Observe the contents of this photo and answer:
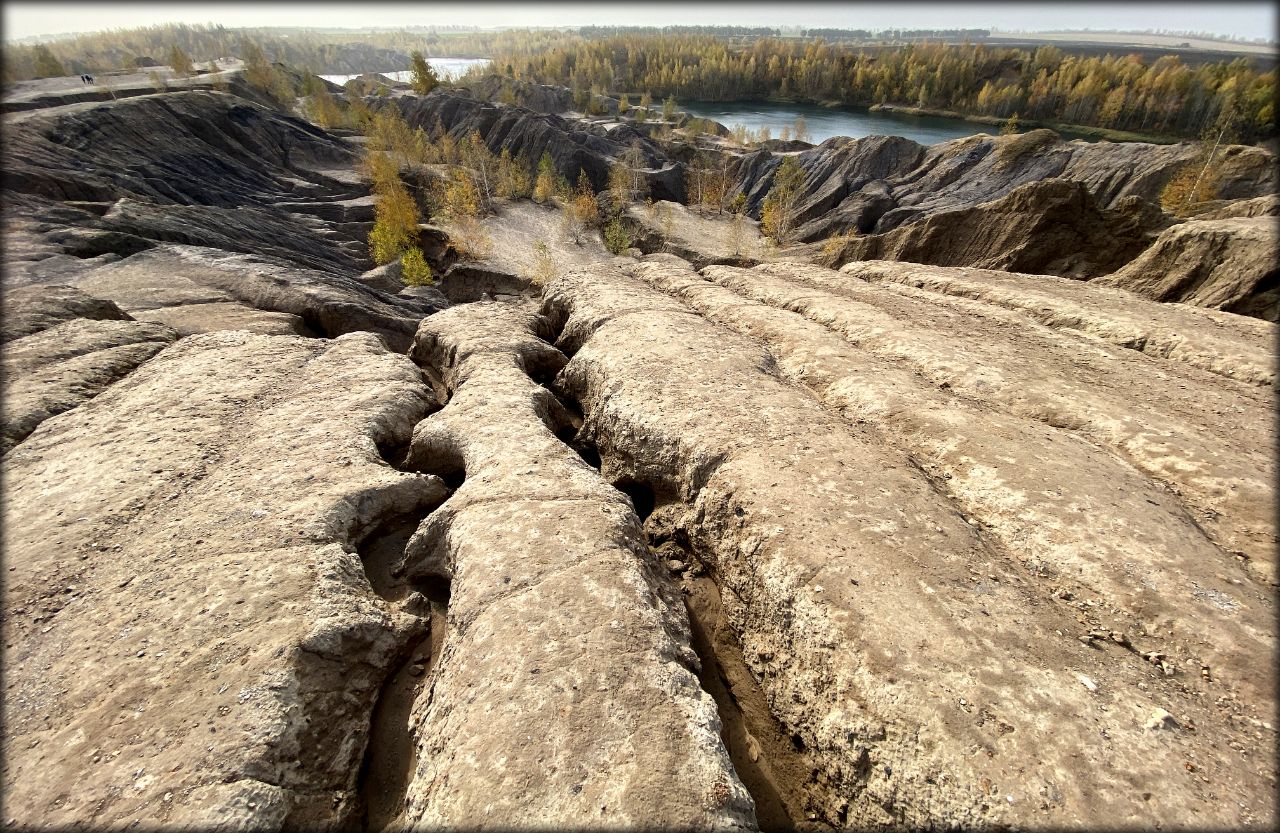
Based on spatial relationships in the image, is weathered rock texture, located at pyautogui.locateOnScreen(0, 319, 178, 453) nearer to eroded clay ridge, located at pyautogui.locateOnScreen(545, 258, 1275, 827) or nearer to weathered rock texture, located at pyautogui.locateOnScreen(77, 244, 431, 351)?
weathered rock texture, located at pyautogui.locateOnScreen(77, 244, 431, 351)

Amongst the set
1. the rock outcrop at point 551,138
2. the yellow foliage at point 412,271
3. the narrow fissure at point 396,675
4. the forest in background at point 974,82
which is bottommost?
the yellow foliage at point 412,271

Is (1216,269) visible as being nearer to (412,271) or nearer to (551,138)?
(412,271)

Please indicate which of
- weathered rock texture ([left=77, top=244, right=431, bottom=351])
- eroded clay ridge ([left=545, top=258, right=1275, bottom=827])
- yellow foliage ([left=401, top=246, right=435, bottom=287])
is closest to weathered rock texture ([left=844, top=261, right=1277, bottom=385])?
eroded clay ridge ([left=545, top=258, right=1275, bottom=827])

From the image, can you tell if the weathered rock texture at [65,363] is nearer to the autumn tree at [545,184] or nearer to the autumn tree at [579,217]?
the autumn tree at [579,217]

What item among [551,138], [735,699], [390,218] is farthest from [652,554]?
[551,138]

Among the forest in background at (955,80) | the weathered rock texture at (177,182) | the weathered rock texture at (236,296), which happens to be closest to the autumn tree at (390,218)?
the weathered rock texture at (177,182)

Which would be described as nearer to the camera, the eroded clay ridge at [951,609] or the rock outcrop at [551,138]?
the eroded clay ridge at [951,609]
